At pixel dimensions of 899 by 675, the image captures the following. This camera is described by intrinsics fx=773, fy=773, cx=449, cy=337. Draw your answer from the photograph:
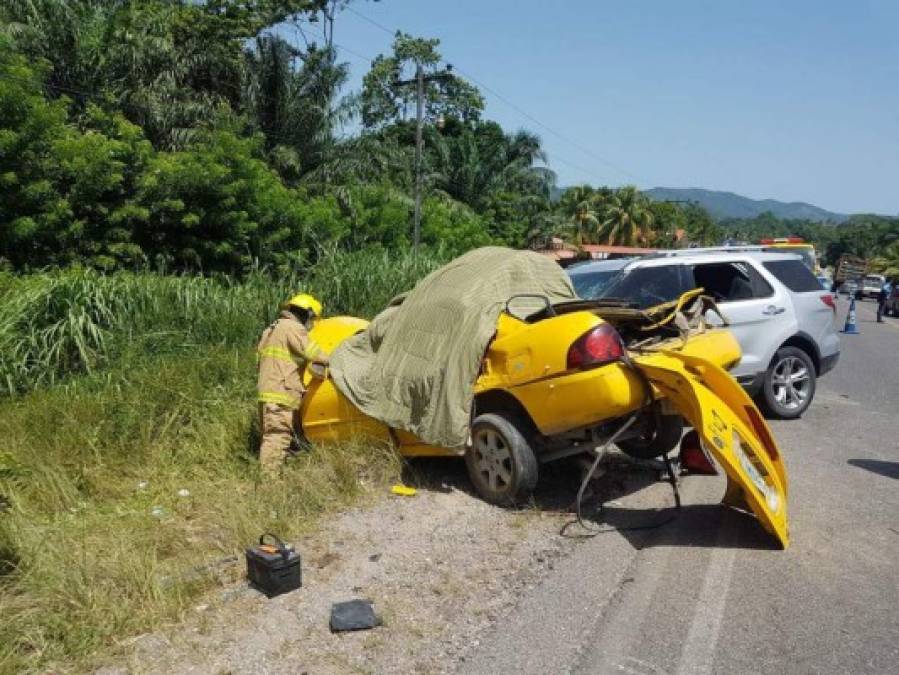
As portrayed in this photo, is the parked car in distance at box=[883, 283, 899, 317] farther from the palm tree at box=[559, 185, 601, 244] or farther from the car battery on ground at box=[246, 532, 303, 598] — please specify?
the car battery on ground at box=[246, 532, 303, 598]

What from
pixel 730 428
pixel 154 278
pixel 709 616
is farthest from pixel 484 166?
pixel 709 616

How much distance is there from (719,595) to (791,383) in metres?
4.91

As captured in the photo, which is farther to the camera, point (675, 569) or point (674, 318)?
point (674, 318)

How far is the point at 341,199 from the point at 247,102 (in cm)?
385

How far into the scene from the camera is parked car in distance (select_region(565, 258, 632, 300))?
8.42 m

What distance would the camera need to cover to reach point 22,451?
6.34 meters

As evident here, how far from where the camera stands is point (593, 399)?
483 cm

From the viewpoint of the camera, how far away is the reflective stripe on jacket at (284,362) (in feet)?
20.8

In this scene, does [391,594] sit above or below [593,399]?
below

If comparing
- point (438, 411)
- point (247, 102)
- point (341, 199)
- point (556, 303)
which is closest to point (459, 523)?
point (438, 411)

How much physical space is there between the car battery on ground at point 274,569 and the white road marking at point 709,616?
77.7 inches

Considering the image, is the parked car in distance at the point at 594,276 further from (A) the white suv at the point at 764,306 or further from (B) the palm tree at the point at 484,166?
(B) the palm tree at the point at 484,166

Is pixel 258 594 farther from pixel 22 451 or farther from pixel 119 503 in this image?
pixel 22 451

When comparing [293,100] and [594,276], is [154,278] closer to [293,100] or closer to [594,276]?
[594,276]
